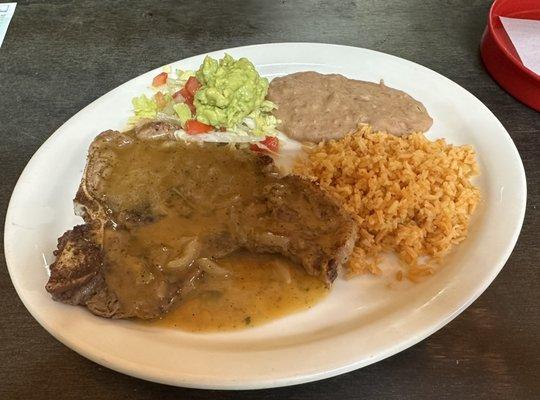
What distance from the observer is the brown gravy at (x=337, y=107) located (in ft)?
9.58

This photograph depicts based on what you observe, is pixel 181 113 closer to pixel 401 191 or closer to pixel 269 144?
pixel 269 144

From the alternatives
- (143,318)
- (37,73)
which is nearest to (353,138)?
(143,318)

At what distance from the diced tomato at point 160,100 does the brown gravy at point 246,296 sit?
1391 millimetres

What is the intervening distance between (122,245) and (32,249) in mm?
460

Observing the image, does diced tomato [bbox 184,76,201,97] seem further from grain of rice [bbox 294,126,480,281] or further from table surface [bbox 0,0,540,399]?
grain of rice [bbox 294,126,480,281]

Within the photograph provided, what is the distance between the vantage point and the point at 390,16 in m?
4.27

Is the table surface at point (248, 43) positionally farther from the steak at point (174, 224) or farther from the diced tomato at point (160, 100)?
the diced tomato at point (160, 100)

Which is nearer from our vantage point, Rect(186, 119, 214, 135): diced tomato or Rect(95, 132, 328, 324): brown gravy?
Rect(95, 132, 328, 324): brown gravy

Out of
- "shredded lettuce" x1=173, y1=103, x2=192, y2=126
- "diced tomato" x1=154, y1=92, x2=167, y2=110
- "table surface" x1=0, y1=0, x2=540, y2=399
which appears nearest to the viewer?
"table surface" x1=0, y1=0, x2=540, y2=399

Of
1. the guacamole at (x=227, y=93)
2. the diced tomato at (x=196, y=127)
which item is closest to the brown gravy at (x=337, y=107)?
the guacamole at (x=227, y=93)

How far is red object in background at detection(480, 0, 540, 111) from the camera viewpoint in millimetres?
3219

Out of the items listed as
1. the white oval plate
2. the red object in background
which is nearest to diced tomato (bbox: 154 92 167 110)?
the white oval plate

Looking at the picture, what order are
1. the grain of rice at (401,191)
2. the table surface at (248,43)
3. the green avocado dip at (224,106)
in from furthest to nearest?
the green avocado dip at (224,106) < the grain of rice at (401,191) < the table surface at (248,43)

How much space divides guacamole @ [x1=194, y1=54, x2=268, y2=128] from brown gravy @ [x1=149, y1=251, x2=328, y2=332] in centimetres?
109
